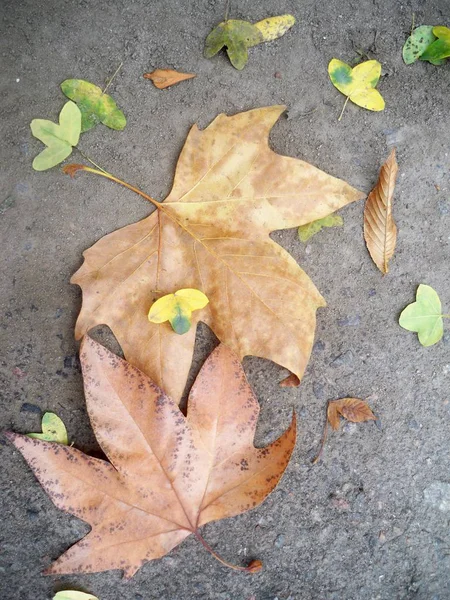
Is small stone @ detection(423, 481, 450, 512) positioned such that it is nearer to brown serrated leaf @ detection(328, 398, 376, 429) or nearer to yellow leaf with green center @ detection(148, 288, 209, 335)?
brown serrated leaf @ detection(328, 398, 376, 429)

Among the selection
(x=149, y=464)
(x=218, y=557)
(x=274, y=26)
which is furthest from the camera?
(x=274, y=26)

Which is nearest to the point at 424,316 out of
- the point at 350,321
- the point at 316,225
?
the point at 350,321

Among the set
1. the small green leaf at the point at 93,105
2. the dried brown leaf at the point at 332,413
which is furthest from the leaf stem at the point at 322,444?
the small green leaf at the point at 93,105

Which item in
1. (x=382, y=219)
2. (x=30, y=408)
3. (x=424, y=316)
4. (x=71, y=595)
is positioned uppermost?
(x=382, y=219)

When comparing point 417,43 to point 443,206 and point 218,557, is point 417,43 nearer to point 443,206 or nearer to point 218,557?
point 443,206

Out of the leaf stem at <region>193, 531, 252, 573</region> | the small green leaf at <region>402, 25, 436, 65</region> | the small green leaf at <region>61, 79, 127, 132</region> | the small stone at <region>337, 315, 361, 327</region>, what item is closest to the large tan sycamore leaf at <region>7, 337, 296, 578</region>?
the leaf stem at <region>193, 531, 252, 573</region>

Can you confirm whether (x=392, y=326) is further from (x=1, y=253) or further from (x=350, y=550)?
(x=1, y=253)

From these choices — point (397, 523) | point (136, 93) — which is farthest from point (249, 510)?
point (136, 93)
